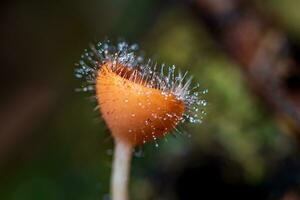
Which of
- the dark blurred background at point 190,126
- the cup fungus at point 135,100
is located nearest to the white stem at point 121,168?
the cup fungus at point 135,100

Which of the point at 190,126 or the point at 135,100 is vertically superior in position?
the point at 190,126

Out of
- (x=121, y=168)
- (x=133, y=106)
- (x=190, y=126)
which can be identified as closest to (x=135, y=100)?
(x=133, y=106)

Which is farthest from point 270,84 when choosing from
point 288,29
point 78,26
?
point 78,26

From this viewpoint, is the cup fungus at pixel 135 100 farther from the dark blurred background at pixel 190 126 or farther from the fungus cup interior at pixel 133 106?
the dark blurred background at pixel 190 126

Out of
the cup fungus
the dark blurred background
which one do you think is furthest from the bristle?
the dark blurred background

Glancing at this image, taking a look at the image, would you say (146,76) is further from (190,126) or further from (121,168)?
(190,126)

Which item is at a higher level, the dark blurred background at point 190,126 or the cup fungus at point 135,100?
the dark blurred background at point 190,126
